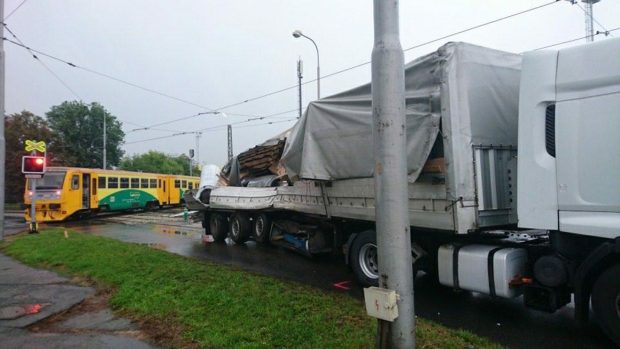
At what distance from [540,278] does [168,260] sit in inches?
272

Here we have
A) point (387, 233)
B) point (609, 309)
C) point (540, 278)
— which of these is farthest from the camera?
point (540, 278)

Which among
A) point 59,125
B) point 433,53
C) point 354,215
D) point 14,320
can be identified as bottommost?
point 14,320

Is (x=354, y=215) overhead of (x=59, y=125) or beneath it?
beneath

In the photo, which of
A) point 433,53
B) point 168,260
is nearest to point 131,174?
point 168,260

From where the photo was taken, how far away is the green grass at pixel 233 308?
4418 mm

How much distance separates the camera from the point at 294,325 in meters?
4.77

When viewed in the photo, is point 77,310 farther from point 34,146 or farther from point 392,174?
point 34,146

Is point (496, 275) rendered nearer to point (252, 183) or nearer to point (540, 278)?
point (540, 278)

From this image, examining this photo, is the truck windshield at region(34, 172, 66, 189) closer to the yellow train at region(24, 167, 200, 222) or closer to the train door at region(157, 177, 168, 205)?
the yellow train at region(24, 167, 200, 222)

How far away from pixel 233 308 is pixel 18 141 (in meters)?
46.8

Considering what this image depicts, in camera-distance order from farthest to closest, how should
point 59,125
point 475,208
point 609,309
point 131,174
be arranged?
point 59,125, point 131,174, point 475,208, point 609,309

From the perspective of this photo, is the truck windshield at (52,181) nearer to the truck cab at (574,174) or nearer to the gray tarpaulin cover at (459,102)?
the gray tarpaulin cover at (459,102)

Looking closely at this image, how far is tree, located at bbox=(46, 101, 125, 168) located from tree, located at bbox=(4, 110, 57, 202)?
40.1 feet

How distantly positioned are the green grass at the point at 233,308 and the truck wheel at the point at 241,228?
12.4ft
